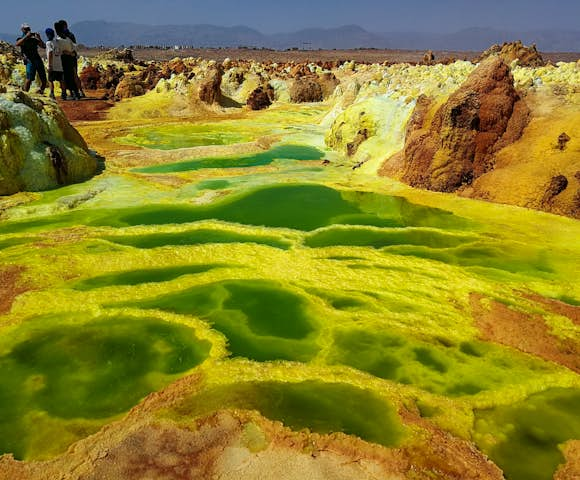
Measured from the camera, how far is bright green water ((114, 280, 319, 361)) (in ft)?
18.1

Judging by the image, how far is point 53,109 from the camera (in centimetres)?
1249

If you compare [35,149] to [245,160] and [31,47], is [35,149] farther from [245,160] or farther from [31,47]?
[31,47]

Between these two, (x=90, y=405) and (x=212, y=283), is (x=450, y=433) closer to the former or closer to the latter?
(x=90, y=405)

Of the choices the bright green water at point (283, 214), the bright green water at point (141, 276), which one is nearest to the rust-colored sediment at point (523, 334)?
the bright green water at point (283, 214)

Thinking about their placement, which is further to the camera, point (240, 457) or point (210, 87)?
point (210, 87)

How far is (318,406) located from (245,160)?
37.7ft

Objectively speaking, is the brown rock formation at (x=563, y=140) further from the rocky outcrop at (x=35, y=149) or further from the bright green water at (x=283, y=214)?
the rocky outcrop at (x=35, y=149)

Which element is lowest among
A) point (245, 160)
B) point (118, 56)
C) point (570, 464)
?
point (245, 160)

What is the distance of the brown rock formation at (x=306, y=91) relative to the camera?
32219 millimetres

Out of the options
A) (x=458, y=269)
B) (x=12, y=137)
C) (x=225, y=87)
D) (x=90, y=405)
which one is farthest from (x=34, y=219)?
(x=225, y=87)

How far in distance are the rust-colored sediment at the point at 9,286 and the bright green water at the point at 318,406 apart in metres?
3.36

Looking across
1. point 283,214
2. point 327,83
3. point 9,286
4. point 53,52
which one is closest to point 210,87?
point 53,52

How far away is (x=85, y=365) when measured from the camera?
515cm

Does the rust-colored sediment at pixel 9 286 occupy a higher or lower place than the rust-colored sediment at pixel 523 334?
lower
